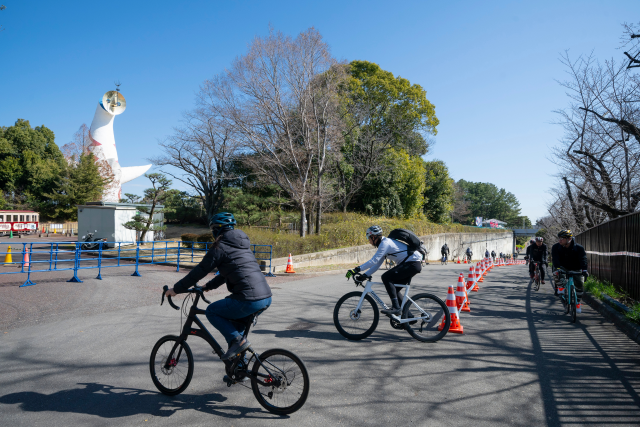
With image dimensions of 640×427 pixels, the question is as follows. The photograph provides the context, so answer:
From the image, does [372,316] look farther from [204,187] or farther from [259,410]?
[204,187]

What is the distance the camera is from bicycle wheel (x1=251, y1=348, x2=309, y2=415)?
3682 mm

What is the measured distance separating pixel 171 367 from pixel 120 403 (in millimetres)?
553

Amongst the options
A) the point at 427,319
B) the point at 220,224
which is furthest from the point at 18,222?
the point at 220,224

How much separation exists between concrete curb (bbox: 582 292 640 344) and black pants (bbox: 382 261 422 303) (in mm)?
3844

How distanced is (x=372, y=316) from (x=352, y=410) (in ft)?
8.66

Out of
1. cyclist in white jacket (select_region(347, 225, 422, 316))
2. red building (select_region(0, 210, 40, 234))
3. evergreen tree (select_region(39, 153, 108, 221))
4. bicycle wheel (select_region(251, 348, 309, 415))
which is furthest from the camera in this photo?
evergreen tree (select_region(39, 153, 108, 221))

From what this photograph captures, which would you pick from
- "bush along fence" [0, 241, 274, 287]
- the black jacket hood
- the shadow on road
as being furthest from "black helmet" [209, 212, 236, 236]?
"bush along fence" [0, 241, 274, 287]

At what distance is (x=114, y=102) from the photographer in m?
60.0

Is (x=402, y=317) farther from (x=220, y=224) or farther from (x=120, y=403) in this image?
(x=120, y=403)

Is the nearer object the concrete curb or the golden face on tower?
the concrete curb

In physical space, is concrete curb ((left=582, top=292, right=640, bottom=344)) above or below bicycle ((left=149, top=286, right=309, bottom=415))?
below

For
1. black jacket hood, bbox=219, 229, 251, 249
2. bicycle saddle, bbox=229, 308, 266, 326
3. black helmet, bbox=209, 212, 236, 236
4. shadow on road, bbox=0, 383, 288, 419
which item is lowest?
shadow on road, bbox=0, 383, 288, 419

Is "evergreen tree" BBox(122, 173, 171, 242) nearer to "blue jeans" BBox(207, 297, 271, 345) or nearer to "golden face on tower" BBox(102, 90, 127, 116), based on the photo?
"blue jeans" BBox(207, 297, 271, 345)

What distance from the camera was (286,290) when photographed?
41.4 ft
